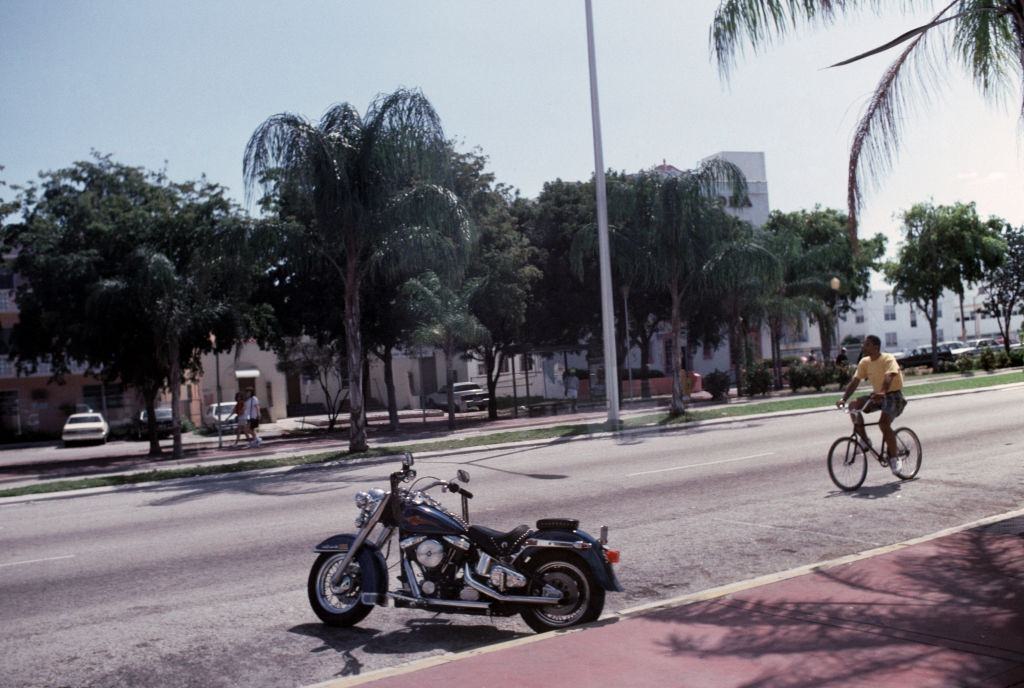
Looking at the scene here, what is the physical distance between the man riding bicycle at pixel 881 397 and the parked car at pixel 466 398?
30.5 meters

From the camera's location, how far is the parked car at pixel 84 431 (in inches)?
1592

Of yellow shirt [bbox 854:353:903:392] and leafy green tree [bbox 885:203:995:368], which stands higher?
leafy green tree [bbox 885:203:995:368]

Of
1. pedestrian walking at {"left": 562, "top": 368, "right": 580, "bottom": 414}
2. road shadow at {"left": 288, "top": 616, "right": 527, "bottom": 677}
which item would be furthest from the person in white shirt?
road shadow at {"left": 288, "top": 616, "right": 527, "bottom": 677}

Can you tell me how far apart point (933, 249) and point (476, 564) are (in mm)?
48523

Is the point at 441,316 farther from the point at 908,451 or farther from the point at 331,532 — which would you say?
the point at 331,532

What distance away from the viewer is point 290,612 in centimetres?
740

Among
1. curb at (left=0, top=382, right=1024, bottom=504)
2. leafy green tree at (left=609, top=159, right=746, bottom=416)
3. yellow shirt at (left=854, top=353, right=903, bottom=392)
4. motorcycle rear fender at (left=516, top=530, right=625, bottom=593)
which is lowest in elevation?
curb at (left=0, top=382, right=1024, bottom=504)

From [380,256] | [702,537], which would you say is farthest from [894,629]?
[380,256]

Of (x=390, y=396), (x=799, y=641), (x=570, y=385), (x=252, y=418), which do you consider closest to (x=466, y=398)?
(x=570, y=385)

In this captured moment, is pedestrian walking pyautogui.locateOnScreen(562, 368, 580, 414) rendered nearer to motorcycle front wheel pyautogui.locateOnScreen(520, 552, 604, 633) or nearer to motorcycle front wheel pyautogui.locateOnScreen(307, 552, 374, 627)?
motorcycle front wheel pyautogui.locateOnScreen(307, 552, 374, 627)

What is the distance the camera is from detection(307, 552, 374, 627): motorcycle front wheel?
22.1 ft

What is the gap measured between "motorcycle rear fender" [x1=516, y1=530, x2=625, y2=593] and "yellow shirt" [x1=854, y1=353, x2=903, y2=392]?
6.93 metres

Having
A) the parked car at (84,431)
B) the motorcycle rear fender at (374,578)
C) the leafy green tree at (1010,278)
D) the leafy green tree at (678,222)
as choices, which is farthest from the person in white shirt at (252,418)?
the leafy green tree at (1010,278)

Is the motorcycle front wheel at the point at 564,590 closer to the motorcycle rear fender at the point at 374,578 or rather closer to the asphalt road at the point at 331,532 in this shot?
the asphalt road at the point at 331,532
